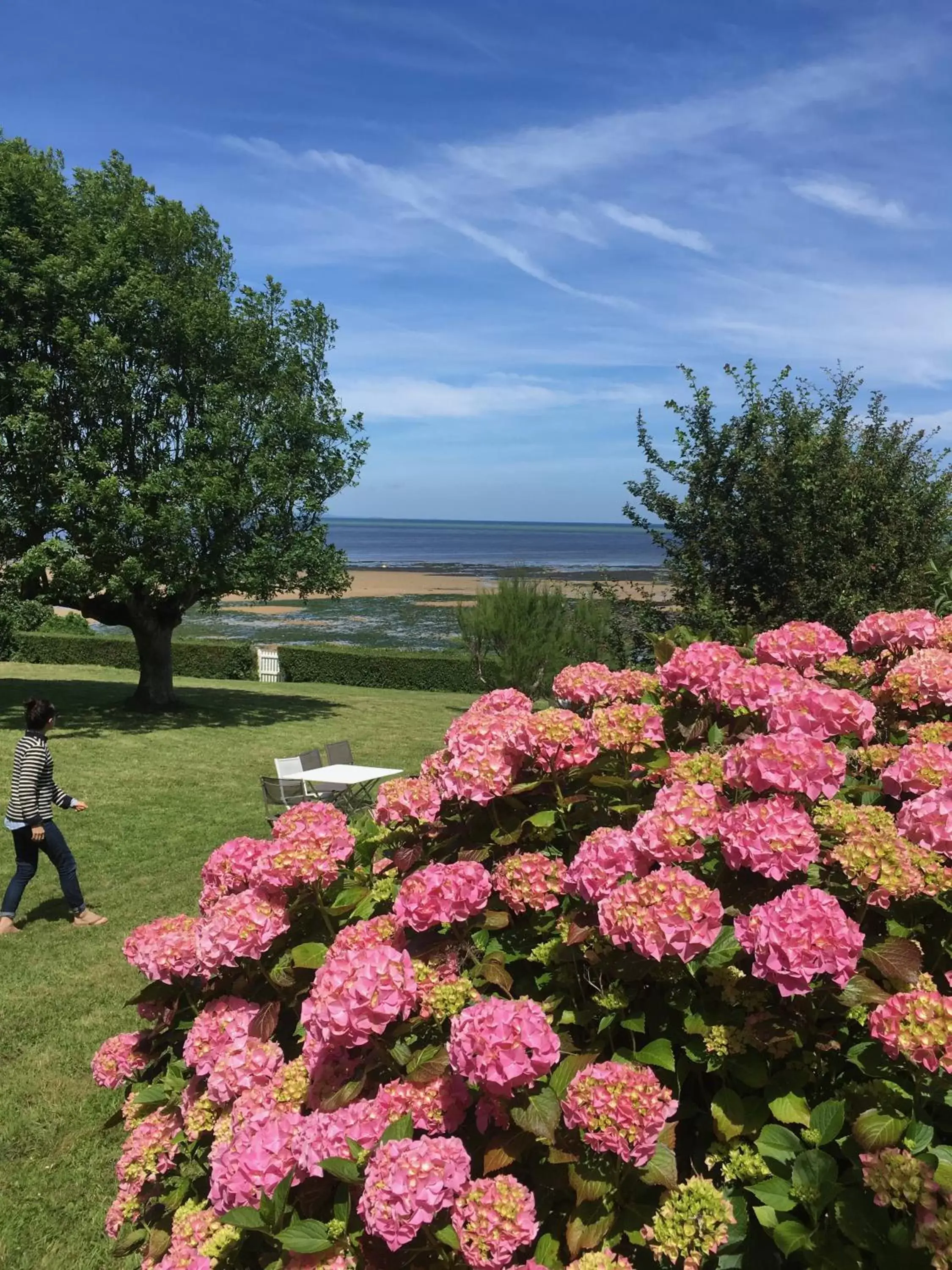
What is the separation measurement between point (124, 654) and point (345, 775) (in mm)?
20592

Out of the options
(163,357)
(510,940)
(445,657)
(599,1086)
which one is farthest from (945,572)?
(445,657)

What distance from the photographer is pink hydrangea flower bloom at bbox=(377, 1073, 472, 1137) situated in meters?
1.78

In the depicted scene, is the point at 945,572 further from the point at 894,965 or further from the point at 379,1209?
the point at 379,1209

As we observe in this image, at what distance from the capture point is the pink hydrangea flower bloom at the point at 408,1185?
5.11 feet

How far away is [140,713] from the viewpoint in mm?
18922

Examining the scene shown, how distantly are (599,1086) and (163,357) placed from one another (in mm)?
18089

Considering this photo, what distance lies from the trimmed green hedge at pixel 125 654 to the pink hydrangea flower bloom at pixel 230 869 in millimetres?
26825

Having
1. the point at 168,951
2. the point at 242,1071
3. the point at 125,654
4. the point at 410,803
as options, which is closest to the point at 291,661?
the point at 125,654

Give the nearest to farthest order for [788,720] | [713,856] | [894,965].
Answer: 1. [894,965]
2. [713,856]
3. [788,720]

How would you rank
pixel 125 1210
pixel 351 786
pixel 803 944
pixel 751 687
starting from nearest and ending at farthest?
pixel 803 944
pixel 125 1210
pixel 751 687
pixel 351 786

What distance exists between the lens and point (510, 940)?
86.5 inches

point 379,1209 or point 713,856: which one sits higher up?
point 713,856

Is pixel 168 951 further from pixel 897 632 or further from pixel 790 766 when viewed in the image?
pixel 897 632

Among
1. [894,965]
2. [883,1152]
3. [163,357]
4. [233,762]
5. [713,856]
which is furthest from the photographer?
[163,357]
